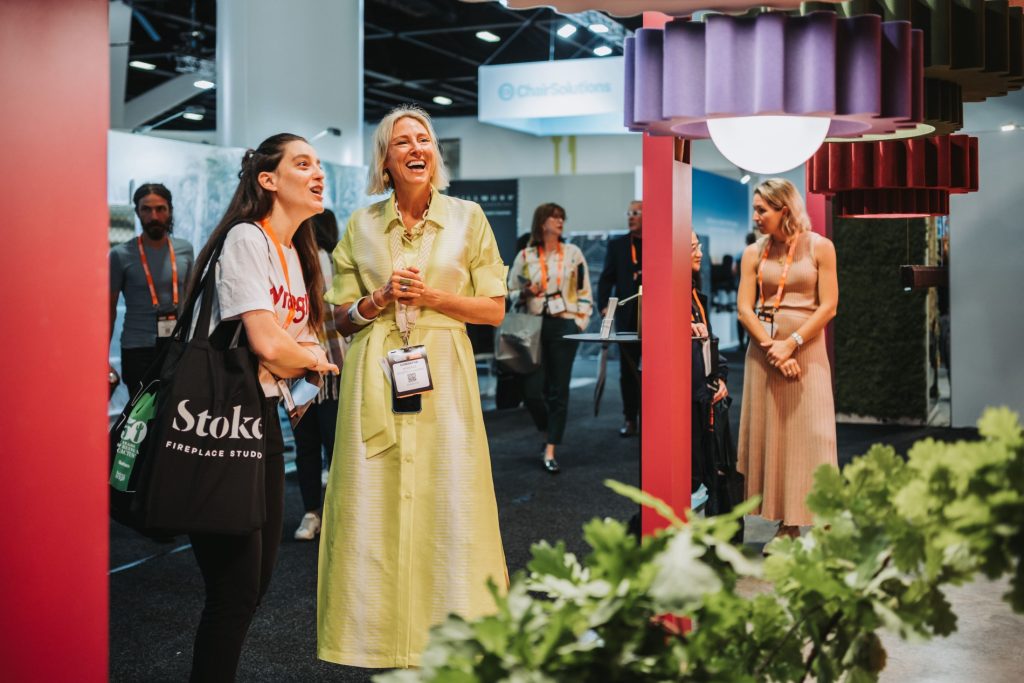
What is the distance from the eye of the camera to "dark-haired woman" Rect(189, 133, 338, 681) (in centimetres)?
220

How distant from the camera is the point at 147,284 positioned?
16.5 ft

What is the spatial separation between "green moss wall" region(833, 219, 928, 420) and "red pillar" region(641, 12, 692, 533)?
578 cm

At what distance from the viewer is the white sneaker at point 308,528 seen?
4.64 meters

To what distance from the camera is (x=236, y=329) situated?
2.21 metres

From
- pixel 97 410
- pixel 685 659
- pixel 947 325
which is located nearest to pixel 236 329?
pixel 97 410

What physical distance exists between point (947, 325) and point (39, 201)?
7.78 meters

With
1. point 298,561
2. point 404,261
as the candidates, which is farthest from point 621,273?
point 404,261

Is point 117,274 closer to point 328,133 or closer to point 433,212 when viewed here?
point 433,212

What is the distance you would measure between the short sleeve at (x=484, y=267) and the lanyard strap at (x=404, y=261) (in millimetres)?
125

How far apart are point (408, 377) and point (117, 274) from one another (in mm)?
2918

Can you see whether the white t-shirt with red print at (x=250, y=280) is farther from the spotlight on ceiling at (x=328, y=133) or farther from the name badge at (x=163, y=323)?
the spotlight on ceiling at (x=328, y=133)

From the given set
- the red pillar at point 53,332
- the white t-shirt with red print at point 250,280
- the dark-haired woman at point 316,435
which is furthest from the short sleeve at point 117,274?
the red pillar at point 53,332

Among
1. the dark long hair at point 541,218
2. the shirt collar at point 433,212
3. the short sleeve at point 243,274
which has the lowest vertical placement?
the short sleeve at point 243,274

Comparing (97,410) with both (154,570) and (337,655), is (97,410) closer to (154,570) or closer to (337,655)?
(337,655)
